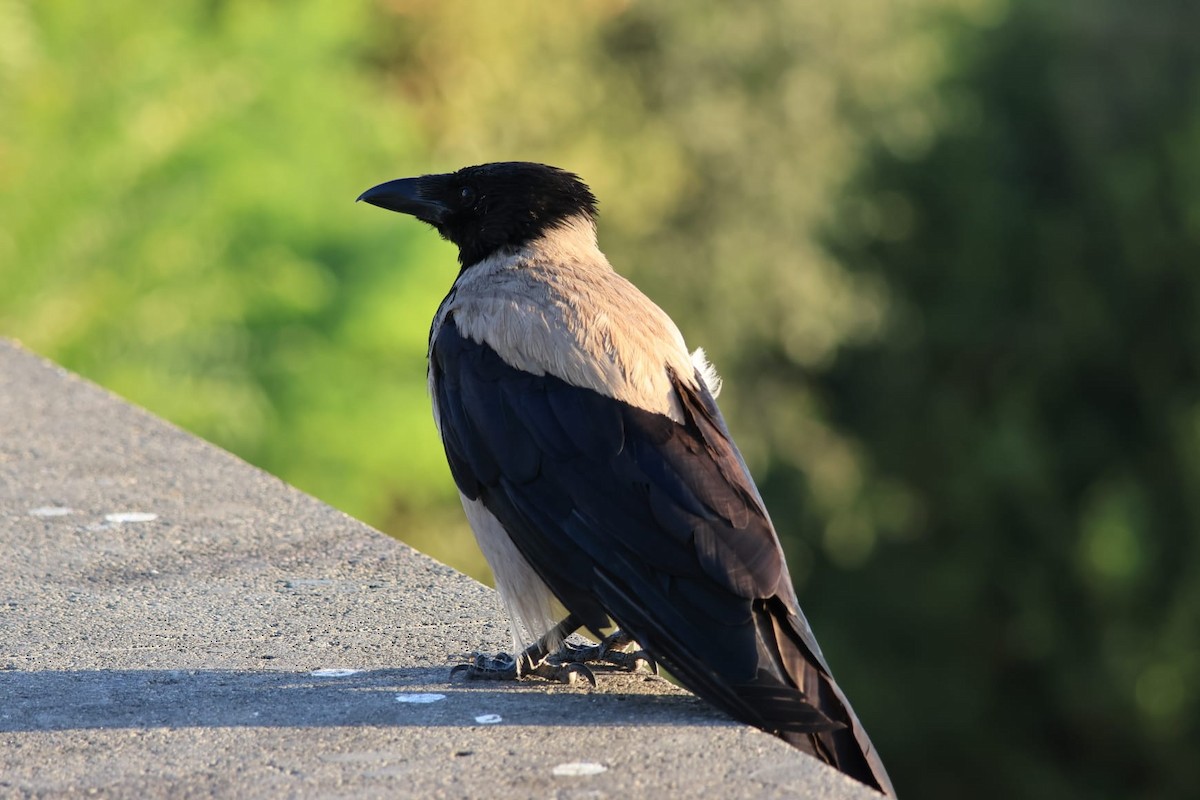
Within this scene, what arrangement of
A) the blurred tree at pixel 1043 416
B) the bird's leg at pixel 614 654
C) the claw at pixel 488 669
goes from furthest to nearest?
1. the blurred tree at pixel 1043 416
2. the bird's leg at pixel 614 654
3. the claw at pixel 488 669

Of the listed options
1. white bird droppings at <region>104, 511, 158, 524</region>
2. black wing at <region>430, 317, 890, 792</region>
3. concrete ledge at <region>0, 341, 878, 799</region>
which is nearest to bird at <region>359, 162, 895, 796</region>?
black wing at <region>430, 317, 890, 792</region>

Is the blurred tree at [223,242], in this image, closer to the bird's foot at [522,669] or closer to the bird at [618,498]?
the bird at [618,498]

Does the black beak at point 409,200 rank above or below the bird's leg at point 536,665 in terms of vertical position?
above

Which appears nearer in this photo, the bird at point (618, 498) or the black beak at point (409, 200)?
the bird at point (618, 498)

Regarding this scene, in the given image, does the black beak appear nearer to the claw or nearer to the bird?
the bird

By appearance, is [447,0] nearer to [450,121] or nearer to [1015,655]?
[450,121]

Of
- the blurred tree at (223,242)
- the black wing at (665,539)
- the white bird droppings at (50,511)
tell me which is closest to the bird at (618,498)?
the black wing at (665,539)

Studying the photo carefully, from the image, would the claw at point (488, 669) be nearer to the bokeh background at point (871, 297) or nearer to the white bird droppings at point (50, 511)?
the white bird droppings at point (50, 511)

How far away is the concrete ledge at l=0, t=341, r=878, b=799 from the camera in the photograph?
2.61 meters

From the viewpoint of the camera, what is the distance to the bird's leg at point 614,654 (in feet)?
11.0

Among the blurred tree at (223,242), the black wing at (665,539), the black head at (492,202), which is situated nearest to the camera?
the black wing at (665,539)

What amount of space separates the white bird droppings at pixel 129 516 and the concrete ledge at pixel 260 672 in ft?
0.04

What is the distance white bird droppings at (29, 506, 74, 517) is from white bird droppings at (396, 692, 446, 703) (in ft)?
5.02

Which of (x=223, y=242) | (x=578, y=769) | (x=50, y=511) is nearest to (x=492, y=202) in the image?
(x=50, y=511)
